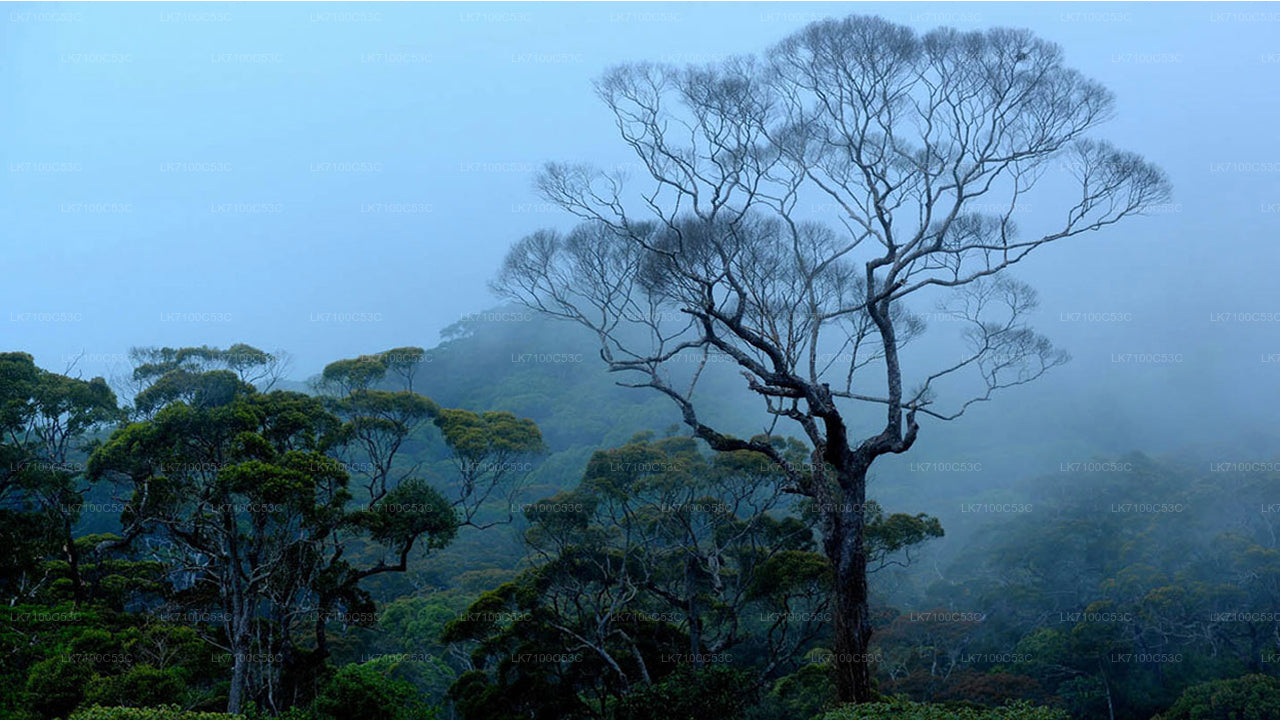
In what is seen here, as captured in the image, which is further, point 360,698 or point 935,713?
point 360,698

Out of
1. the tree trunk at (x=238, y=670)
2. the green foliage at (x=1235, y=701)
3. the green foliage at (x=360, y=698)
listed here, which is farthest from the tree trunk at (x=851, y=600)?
the green foliage at (x=1235, y=701)

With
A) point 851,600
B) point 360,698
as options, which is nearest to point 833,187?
point 851,600

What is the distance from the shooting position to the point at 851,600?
1120 centimetres

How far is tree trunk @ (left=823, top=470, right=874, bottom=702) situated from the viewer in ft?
36.1

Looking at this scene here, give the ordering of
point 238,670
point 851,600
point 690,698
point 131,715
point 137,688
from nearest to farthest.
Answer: point 131,715, point 851,600, point 137,688, point 238,670, point 690,698

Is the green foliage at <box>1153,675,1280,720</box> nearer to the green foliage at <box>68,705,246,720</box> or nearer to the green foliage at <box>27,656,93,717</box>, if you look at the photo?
the green foliage at <box>68,705,246,720</box>

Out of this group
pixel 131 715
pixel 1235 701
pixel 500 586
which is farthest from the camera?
pixel 1235 701

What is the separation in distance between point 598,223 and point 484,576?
1994cm

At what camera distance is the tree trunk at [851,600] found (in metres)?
11.0

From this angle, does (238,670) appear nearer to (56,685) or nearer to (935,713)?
(56,685)

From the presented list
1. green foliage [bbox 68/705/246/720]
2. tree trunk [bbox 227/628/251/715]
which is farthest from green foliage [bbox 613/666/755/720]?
green foliage [bbox 68/705/246/720]

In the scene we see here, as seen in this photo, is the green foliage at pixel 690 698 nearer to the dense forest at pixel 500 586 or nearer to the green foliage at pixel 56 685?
the dense forest at pixel 500 586

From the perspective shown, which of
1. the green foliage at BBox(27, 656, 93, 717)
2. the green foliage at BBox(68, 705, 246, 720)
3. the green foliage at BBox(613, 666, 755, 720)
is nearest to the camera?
the green foliage at BBox(68, 705, 246, 720)

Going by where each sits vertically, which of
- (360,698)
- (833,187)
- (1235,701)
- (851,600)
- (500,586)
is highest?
(833,187)
